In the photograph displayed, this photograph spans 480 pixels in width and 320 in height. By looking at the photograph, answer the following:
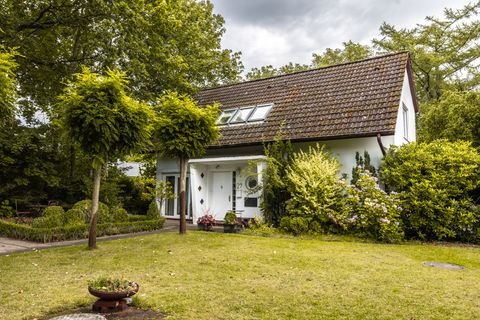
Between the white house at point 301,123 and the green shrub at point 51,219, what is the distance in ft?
18.0

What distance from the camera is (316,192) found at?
39.2 feet

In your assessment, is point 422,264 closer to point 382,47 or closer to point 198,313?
point 198,313

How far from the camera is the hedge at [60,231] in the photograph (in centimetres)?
1002

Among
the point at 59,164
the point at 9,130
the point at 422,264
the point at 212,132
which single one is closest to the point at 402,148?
the point at 422,264

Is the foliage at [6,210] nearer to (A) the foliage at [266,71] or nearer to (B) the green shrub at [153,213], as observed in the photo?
(B) the green shrub at [153,213]

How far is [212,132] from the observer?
11227 millimetres

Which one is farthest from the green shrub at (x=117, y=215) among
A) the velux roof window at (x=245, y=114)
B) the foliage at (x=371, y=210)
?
the foliage at (x=371, y=210)

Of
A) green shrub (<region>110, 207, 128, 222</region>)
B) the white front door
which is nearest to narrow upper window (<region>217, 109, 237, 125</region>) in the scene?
the white front door

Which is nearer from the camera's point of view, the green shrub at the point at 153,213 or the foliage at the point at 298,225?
the foliage at the point at 298,225

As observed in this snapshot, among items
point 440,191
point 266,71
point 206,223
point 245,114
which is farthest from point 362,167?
point 266,71

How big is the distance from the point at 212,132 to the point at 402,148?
674cm

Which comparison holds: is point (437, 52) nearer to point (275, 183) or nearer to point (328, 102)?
point (328, 102)

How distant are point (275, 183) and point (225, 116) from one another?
18.4ft

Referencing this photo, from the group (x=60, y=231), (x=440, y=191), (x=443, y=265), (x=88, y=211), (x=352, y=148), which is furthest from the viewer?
(x=352, y=148)
